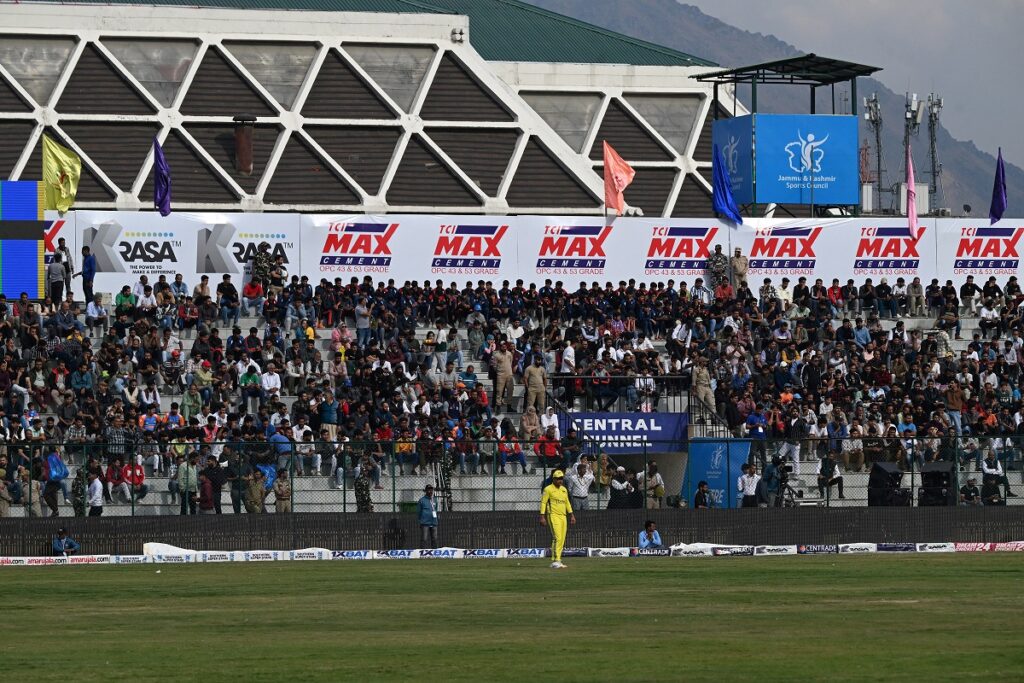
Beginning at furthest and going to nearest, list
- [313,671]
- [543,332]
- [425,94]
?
[425,94], [543,332], [313,671]

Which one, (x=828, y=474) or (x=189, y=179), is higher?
(x=189, y=179)

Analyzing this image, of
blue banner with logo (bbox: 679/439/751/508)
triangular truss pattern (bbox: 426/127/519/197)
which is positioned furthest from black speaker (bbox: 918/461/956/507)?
triangular truss pattern (bbox: 426/127/519/197)

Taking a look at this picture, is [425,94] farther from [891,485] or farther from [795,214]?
[891,485]

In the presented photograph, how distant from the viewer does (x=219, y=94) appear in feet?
222

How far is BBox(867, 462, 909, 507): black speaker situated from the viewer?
3553 cm

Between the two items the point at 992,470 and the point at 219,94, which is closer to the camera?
the point at 992,470

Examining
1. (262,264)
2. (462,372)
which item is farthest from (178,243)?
(462,372)

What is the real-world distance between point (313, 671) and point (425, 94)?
5469 centimetres

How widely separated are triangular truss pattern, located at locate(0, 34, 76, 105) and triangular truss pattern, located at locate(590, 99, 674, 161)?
2268 centimetres

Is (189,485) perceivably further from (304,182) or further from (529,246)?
(304,182)

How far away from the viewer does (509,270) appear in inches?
2019

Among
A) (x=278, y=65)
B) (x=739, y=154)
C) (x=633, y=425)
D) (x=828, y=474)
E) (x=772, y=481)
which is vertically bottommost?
(x=772, y=481)

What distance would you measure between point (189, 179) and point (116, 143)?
129 inches

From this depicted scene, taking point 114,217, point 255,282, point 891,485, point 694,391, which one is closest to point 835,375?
point 694,391
